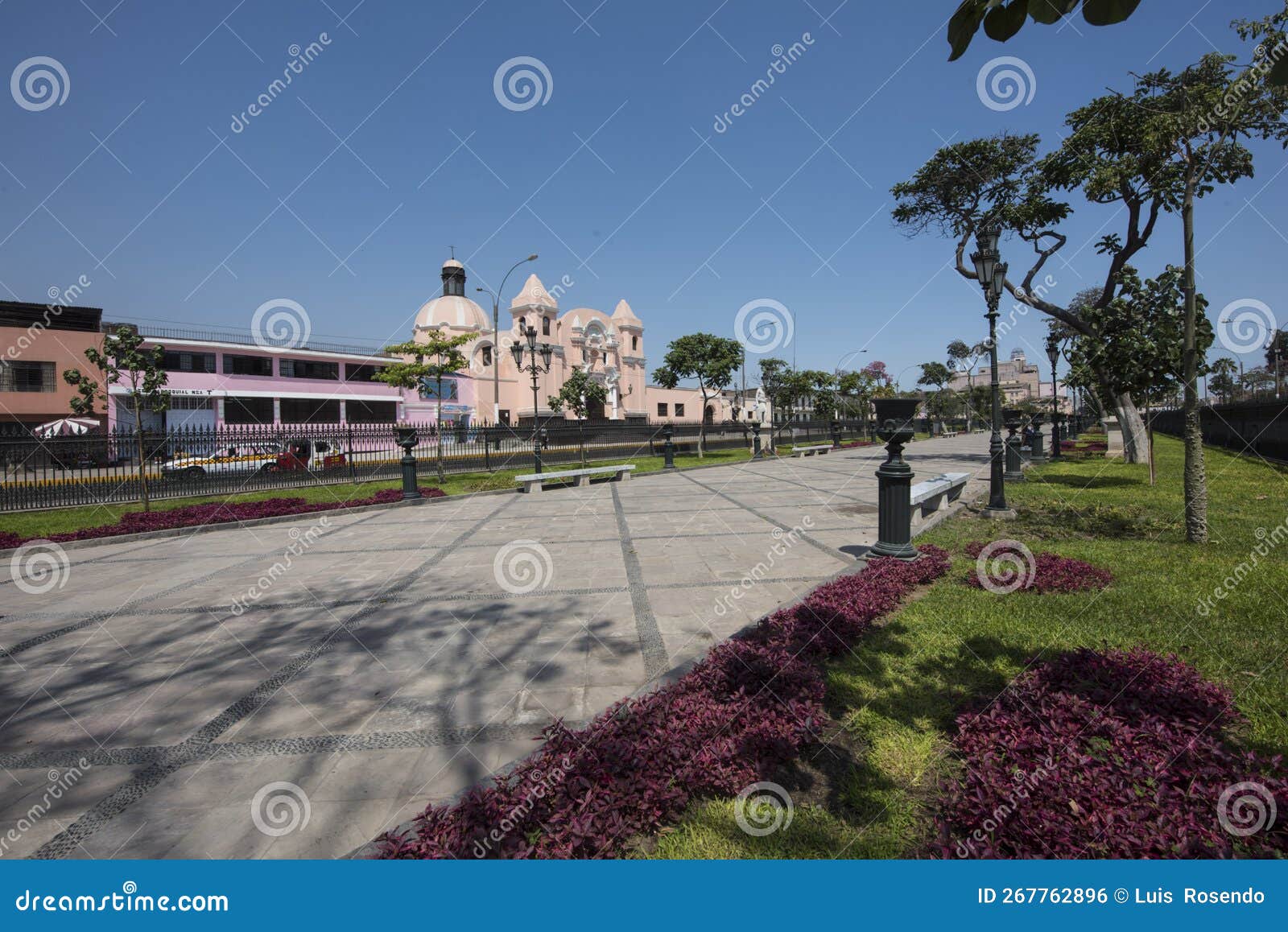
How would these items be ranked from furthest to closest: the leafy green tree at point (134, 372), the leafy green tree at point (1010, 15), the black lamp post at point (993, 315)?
the leafy green tree at point (134, 372) → the black lamp post at point (993, 315) → the leafy green tree at point (1010, 15)

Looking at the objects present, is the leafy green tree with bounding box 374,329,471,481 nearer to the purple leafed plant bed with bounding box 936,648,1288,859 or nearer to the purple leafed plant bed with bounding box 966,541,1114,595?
the purple leafed plant bed with bounding box 966,541,1114,595

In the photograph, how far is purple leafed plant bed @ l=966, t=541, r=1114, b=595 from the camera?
494 cm

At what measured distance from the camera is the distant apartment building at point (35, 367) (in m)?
29.6

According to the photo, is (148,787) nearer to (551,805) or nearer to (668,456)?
(551,805)

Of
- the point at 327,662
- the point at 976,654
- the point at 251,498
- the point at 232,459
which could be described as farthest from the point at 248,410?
the point at 976,654

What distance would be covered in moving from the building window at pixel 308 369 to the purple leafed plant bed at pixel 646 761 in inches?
1673

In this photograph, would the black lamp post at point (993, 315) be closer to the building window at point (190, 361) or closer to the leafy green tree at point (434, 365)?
the leafy green tree at point (434, 365)

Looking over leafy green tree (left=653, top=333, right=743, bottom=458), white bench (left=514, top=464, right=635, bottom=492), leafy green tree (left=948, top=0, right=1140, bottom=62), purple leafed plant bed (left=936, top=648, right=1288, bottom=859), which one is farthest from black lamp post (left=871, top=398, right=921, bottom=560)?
leafy green tree (left=653, top=333, right=743, bottom=458)

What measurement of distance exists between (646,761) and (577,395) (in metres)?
44.3

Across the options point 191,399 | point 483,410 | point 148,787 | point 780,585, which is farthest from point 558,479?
point 483,410

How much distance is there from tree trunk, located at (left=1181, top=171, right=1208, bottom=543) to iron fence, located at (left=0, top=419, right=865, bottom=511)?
15.8 m

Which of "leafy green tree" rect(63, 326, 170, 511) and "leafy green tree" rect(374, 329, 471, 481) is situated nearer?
"leafy green tree" rect(63, 326, 170, 511)

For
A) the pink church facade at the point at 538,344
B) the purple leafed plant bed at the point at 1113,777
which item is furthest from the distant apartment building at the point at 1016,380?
the purple leafed plant bed at the point at 1113,777

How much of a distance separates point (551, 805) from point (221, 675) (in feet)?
10.2
